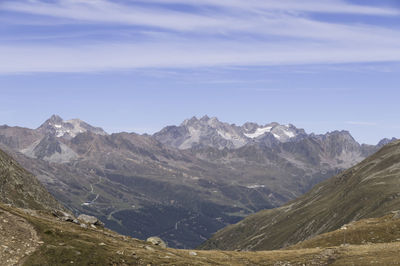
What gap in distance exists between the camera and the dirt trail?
52.1 metres

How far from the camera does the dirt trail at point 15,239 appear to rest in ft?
171

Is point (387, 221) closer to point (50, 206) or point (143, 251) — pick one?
point (143, 251)

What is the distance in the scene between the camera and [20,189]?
17025 centimetres

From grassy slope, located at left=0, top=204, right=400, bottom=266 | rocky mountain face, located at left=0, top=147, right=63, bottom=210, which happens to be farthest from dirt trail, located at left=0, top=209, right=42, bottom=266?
rocky mountain face, located at left=0, top=147, right=63, bottom=210

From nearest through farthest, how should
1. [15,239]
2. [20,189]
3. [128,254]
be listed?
1. [15,239]
2. [128,254]
3. [20,189]

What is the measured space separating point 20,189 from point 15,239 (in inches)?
4784

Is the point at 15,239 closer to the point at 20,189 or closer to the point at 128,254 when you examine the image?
the point at 128,254

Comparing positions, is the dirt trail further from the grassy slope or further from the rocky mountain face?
the rocky mountain face

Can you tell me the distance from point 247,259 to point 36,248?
3420cm

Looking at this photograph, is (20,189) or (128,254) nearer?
(128,254)

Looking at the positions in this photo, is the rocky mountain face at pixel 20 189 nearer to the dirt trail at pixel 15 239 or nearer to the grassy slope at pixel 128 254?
the grassy slope at pixel 128 254

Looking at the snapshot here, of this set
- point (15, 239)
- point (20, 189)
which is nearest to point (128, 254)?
point (15, 239)

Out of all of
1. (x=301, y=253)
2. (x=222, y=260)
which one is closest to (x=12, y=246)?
(x=222, y=260)

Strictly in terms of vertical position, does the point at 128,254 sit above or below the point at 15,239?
below
